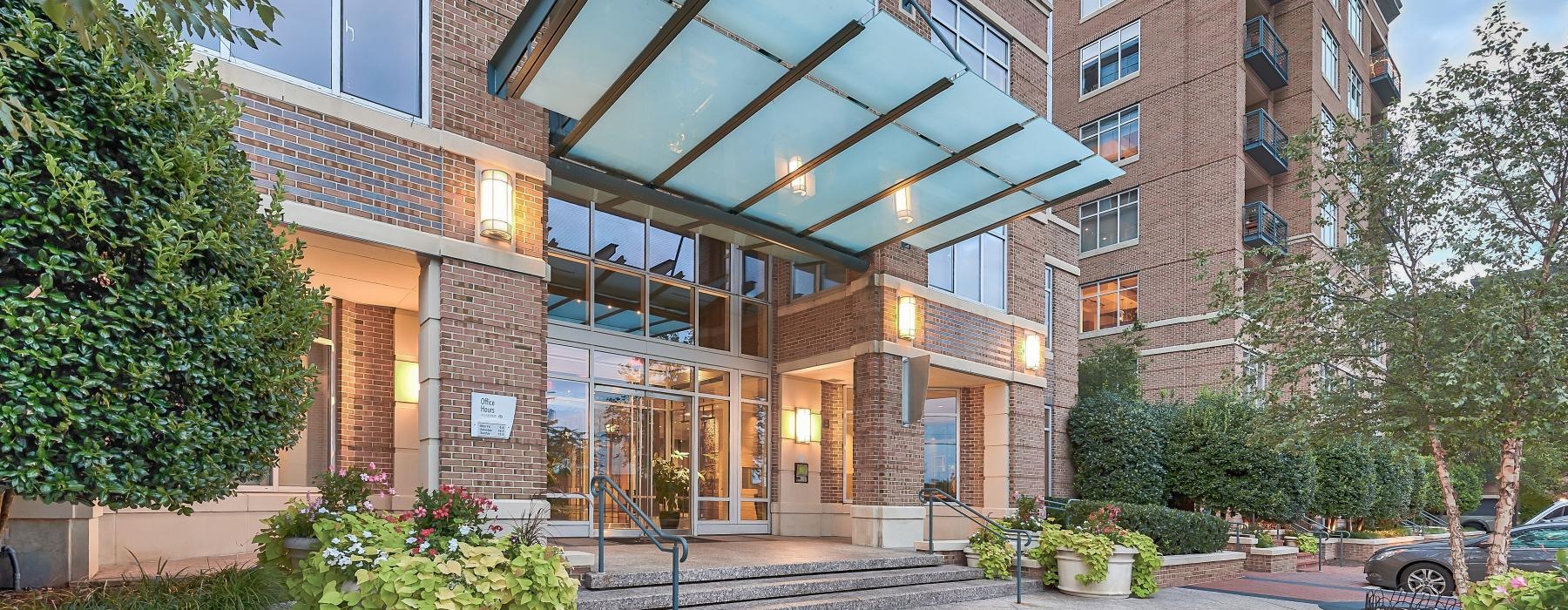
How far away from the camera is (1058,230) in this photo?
16953 mm

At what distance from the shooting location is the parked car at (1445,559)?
1175 cm

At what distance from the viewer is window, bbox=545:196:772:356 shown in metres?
11.8

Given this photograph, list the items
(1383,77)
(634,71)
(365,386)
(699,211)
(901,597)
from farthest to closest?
(1383,77) < (699,211) < (365,386) < (901,597) < (634,71)

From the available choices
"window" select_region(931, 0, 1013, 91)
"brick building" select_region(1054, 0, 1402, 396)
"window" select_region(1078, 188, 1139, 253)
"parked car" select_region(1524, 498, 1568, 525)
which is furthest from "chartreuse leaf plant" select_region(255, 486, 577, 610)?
"parked car" select_region(1524, 498, 1568, 525)

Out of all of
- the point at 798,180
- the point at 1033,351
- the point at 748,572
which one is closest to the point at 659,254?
the point at 798,180

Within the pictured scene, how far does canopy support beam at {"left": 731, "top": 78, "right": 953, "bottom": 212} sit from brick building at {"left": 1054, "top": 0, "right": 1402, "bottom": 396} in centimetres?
1400

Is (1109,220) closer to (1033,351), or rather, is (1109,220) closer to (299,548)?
(1033,351)

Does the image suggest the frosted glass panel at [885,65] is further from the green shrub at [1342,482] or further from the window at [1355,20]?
the window at [1355,20]

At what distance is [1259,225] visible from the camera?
2450 cm

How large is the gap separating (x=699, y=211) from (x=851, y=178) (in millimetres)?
1728

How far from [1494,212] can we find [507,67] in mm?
9256

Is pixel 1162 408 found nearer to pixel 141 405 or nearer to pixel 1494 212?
pixel 1494 212

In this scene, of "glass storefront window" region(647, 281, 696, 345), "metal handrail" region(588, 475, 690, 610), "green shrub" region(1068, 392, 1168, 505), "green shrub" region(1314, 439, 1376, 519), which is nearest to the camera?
"metal handrail" region(588, 475, 690, 610)

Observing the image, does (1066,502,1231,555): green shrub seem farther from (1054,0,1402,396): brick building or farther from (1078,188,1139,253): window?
(1078,188,1139,253): window
